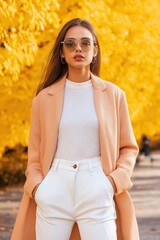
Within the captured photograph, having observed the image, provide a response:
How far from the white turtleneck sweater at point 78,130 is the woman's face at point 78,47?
7.0 inches

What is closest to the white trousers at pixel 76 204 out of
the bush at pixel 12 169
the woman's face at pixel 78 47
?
the woman's face at pixel 78 47

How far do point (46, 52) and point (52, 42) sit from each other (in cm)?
28

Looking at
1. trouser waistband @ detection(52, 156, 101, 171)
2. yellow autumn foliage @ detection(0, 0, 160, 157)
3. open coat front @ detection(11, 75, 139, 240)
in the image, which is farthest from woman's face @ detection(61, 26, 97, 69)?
yellow autumn foliage @ detection(0, 0, 160, 157)

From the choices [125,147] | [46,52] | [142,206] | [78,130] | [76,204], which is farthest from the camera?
[142,206]

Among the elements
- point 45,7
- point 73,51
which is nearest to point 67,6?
point 45,7

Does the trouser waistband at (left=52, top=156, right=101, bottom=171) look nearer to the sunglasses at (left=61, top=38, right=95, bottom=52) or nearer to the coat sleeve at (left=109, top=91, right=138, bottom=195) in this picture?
the coat sleeve at (left=109, top=91, right=138, bottom=195)

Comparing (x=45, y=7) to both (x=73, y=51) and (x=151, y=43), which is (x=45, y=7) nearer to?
(x=73, y=51)

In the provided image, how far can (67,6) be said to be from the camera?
13.8 m

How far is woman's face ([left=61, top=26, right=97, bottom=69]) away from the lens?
188 inches

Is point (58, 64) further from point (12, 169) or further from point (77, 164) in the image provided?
point (12, 169)

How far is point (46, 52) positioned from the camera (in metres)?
13.4

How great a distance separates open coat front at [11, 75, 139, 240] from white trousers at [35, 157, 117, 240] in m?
0.13

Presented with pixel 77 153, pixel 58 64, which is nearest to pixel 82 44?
pixel 58 64

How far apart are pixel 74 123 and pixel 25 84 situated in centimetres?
913
